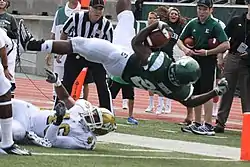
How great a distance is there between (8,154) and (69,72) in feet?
10.5

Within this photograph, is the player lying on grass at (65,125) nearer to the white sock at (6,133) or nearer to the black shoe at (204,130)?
the white sock at (6,133)

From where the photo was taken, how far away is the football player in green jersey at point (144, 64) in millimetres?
8758

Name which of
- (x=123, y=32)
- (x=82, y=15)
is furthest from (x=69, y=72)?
(x=123, y=32)

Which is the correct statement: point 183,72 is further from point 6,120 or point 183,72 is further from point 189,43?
point 189,43

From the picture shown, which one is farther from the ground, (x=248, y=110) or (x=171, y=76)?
(x=171, y=76)

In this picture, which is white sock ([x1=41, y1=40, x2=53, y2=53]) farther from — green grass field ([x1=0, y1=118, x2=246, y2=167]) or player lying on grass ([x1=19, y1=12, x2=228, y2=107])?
green grass field ([x1=0, y1=118, x2=246, y2=167])

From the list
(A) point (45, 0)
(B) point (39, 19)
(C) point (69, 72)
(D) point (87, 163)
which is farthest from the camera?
(A) point (45, 0)

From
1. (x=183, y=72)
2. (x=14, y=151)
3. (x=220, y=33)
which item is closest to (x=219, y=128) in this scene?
(x=220, y=33)

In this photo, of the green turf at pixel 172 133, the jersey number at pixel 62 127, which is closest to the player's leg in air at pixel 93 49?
the jersey number at pixel 62 127

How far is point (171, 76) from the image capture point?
28.7ft

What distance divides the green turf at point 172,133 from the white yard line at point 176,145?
1.44 ft

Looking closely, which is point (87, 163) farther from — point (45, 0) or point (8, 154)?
point (45, 0)

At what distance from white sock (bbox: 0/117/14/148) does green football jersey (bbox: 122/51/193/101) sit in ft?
5.63

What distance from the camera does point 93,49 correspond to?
31.1ft
